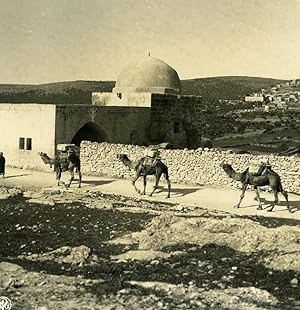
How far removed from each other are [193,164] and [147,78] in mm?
8836

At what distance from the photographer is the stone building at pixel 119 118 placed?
68.0 ft

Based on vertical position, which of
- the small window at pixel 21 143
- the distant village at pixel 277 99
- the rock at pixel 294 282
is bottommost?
the rock at pixel 294 282

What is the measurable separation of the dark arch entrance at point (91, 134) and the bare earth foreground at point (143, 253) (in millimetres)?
7253

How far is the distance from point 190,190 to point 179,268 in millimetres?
8345

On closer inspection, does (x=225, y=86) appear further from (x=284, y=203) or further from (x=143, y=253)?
(x=143, y=253)

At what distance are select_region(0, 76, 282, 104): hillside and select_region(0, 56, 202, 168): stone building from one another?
199 ft

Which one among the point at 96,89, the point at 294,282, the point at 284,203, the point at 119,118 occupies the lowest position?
the point at 294,282

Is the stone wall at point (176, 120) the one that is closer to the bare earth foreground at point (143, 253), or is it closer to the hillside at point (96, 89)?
the bare earth foreground at point (143, 253)

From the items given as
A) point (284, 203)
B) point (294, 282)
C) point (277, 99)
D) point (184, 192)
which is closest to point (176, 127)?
point (184, 192)

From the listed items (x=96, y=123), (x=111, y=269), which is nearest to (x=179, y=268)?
(x=111, y=269)

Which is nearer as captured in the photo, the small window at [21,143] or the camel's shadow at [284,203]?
the camel's shadow at [284,203]

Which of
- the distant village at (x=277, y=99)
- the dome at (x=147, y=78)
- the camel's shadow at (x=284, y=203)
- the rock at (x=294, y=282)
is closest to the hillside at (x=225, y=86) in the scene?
the distant village at (x=277, y=99)

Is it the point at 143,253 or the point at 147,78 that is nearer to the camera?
the point at 143,253

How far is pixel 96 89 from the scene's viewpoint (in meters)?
99.2
